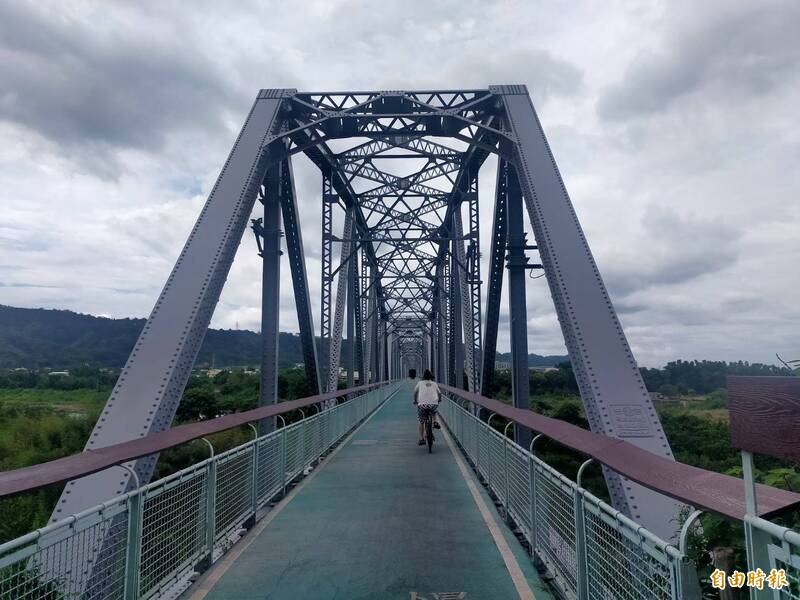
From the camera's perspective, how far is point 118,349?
6988cm

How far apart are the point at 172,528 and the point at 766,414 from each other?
12.6ft

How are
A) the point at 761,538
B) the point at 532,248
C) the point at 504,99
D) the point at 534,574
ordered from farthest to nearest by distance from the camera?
the point at 532,248
the point at 504,99
the point at 534,574
the point at 761,538

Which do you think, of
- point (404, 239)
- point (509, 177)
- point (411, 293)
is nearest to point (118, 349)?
point (411, 293)

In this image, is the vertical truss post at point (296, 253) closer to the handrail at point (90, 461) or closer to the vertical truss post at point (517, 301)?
the vertical truss post at point (517, 301)

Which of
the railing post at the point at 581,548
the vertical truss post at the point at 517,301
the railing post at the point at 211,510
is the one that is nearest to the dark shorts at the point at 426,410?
the vertical truss post at the point at 517,301

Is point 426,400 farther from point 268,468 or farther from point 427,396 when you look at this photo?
point 268,468

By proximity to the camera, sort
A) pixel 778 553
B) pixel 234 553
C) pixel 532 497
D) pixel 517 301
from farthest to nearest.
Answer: pixel 517 301, pixel 234 553, pixel 532 497, pixel 778 553

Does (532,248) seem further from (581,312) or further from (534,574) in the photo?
(534,574)

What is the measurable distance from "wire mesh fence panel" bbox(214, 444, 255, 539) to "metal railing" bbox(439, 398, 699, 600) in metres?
2.67

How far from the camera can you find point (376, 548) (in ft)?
16.3

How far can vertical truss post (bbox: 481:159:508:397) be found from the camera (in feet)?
48.8

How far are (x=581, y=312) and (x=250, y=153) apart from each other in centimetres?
645

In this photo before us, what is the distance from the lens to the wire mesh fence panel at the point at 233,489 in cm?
503

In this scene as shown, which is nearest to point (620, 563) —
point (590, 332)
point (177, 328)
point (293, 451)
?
point (590, 332)
